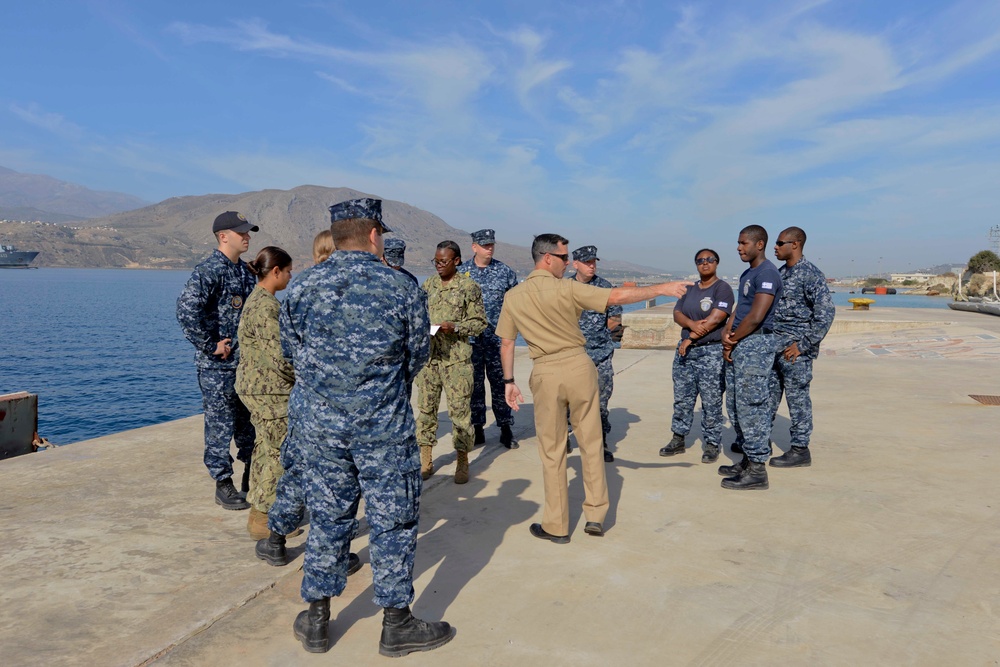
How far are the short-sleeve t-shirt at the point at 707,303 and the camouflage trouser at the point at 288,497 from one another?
3525mm

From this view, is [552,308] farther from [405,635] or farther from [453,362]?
[405,635]

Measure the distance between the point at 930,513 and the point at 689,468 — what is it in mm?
1719

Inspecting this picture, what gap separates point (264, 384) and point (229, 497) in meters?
1.25

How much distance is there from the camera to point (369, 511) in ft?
8.52

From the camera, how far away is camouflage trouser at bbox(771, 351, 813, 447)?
5.18 meters

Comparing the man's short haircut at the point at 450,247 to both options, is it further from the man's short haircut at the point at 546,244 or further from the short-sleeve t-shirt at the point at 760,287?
the short-sleeve t-shirt at the point at 760,287

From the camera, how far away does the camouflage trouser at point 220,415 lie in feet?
13.9

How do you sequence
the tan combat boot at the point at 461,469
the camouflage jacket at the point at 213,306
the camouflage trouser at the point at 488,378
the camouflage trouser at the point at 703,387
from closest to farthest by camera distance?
the camouflage jacket at the point at 213,306
the tan combat boot at the point at 461,469
the camouflage trouser at the point at 703,387
the camouflage trouser at the point at 488,378

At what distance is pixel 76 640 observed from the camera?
265cm

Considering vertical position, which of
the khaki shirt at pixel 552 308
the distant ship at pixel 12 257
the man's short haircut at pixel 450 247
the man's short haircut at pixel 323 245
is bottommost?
the khaki shirt at pixel 552 308

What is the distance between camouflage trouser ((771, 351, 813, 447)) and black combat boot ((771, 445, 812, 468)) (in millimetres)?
54

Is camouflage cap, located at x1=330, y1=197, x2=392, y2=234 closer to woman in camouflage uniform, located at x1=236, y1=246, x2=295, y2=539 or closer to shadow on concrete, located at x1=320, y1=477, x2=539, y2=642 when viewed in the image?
woman in camouflage uniform, located at x1=236, y1=246, x2=295, y2=539

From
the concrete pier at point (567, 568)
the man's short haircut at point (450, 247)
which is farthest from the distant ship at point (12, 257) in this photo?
the man's short haircut at point (450, 247)

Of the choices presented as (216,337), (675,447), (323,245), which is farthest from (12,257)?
(675,447)
